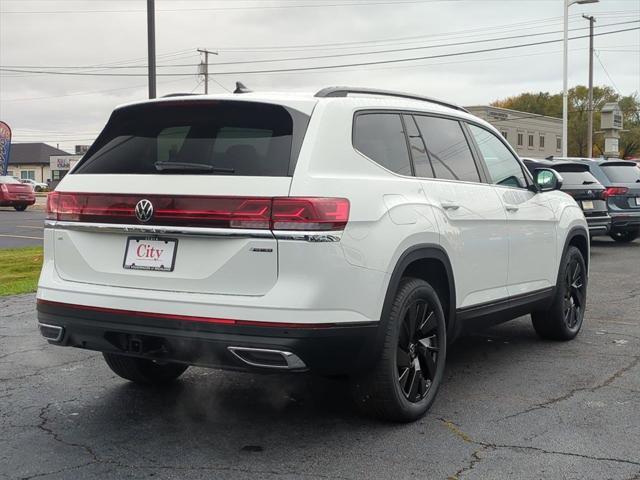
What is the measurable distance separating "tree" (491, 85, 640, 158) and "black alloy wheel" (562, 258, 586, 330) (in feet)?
274

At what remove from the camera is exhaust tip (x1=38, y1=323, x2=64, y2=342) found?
4.21 meters

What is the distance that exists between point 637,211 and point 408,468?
13.0 m

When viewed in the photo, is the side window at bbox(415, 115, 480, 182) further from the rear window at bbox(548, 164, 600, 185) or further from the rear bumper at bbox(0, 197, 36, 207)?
the rear bumper at bbox(0, 197, 36, 207)

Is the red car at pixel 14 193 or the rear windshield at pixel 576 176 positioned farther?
the red car at pixel 14 193

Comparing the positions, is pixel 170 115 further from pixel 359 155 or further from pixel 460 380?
pixel 460 380

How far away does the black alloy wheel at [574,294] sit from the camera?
670 cm

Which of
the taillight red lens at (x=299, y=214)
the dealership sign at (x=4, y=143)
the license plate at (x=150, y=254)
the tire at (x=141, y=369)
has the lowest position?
the tire at (x=141, y=369)

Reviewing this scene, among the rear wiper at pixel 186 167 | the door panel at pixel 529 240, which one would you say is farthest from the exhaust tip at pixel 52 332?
the door panel at pixel 529 240

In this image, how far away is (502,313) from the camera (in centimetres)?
552

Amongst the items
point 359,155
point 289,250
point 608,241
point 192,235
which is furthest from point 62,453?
point 608,241

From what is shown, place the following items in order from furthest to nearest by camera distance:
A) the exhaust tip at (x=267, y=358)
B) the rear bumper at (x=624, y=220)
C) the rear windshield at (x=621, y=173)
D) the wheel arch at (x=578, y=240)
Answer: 1. the rear windshield at (x=621, y=173)
2. the rear bumper at (x=624, y=220)
3. the wheel arch at (x=578, y=240)
4. the exhaust tip at (x=267, y=358)

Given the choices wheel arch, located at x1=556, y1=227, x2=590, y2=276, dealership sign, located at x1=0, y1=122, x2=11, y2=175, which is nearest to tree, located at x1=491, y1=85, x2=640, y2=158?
dealership sign, located at x1=0, y1=122, x2=11, y2=175

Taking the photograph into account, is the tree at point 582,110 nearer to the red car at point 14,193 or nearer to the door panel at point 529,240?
the red car at point 14,193

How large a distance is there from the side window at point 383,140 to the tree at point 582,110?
283 ft
